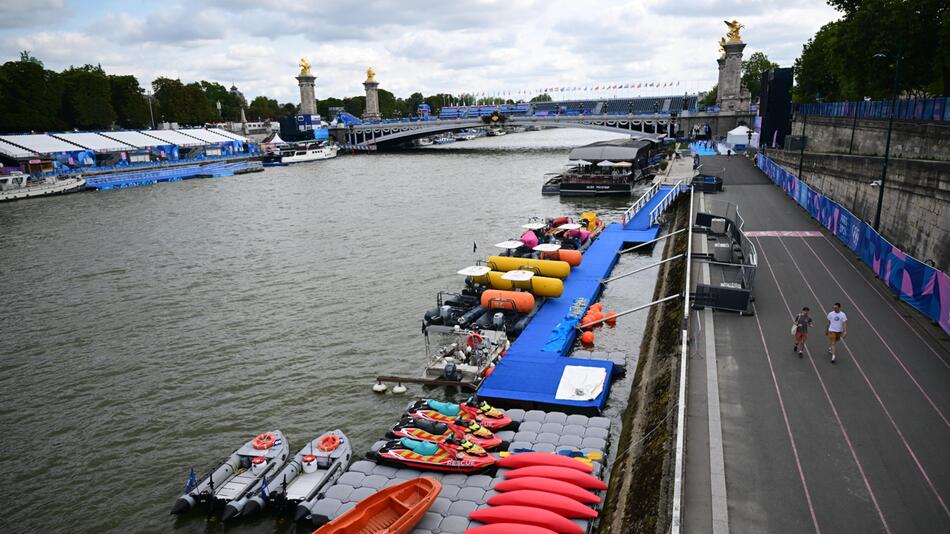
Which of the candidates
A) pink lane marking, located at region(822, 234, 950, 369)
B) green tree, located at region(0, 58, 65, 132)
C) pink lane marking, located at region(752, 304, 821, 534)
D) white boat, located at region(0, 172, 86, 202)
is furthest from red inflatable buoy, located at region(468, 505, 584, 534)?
green tree, located at region(0, 58, 65, 132)

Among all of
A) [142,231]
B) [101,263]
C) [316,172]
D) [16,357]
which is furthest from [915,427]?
[316,172]

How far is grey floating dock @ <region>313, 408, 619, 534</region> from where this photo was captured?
1465cm

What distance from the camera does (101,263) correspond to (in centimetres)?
4222

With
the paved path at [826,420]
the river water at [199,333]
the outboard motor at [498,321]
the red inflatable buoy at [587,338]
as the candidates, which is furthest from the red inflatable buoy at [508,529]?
the red inflatable buoy at [587,338]

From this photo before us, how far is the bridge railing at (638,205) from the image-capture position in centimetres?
4741

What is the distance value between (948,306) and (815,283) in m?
6.52

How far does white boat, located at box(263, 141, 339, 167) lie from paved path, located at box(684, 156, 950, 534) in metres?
104

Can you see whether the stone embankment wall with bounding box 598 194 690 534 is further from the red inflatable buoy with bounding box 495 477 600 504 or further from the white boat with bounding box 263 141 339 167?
the white boat with bounding box 263 141 339 167

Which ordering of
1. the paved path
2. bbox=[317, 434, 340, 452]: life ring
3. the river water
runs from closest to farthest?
the paved path
bbox=[317, 434, 340, 452]: life ring
the river water

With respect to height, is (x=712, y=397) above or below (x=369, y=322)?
above

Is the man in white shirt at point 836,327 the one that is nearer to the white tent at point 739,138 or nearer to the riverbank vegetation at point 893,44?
the riverbank vegetation at point 893,44

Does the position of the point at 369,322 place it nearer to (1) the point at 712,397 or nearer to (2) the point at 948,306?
(1) the point at 712,397

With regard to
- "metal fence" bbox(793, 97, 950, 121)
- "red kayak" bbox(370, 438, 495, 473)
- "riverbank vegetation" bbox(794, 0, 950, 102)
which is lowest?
"red kayak" bbox(370, 438, 495, 473)

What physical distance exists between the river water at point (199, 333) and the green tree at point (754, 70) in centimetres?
9715
